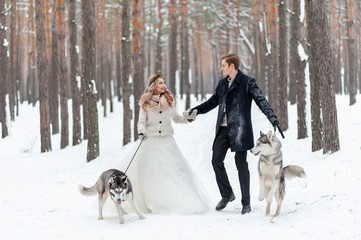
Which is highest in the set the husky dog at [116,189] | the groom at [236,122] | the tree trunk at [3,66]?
the tree trunk at [3,66]

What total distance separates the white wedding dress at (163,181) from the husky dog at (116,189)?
448 mm

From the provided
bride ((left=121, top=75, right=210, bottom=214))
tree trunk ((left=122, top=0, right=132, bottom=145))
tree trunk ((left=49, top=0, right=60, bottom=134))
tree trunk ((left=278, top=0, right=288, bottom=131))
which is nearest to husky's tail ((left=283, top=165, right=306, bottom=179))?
bride ((left=121, top=75, right=210, bottom=214))

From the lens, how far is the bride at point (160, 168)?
5.68m

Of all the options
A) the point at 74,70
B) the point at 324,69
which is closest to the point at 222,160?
the point at 324,69

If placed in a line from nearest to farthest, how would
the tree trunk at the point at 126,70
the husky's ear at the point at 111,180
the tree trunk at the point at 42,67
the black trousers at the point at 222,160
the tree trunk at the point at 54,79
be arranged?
1. the husky's ear at the point at 111,180
2. the black trousers at the point at 222,160
3. the tree trunk at the point at 42,67
4. the tree trunk at the point at 126,70
5. the tree trunk at the point at 54,79

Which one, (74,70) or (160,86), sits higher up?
(74,70)

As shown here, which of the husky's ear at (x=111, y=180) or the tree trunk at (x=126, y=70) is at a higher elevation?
the tree trunk at (x=126, y=70)

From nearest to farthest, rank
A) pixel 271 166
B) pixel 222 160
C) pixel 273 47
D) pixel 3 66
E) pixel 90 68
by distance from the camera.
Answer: pixel 271 166 < pixel 222 160 < pixel 90 68 < pixel 273 47 < pixel 3 66

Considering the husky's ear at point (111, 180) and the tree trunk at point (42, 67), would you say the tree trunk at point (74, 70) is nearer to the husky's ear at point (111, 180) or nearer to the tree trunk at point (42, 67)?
the tree trunk at point (42, 67)

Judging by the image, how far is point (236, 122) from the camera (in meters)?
5.52

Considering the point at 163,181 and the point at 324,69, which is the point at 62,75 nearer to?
the point at 324,69

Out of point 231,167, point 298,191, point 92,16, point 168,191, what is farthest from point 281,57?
point 168,191

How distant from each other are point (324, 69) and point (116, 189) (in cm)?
501

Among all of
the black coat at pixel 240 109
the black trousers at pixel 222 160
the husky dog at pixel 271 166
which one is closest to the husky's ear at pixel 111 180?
the black trousers at pixel 222 160
